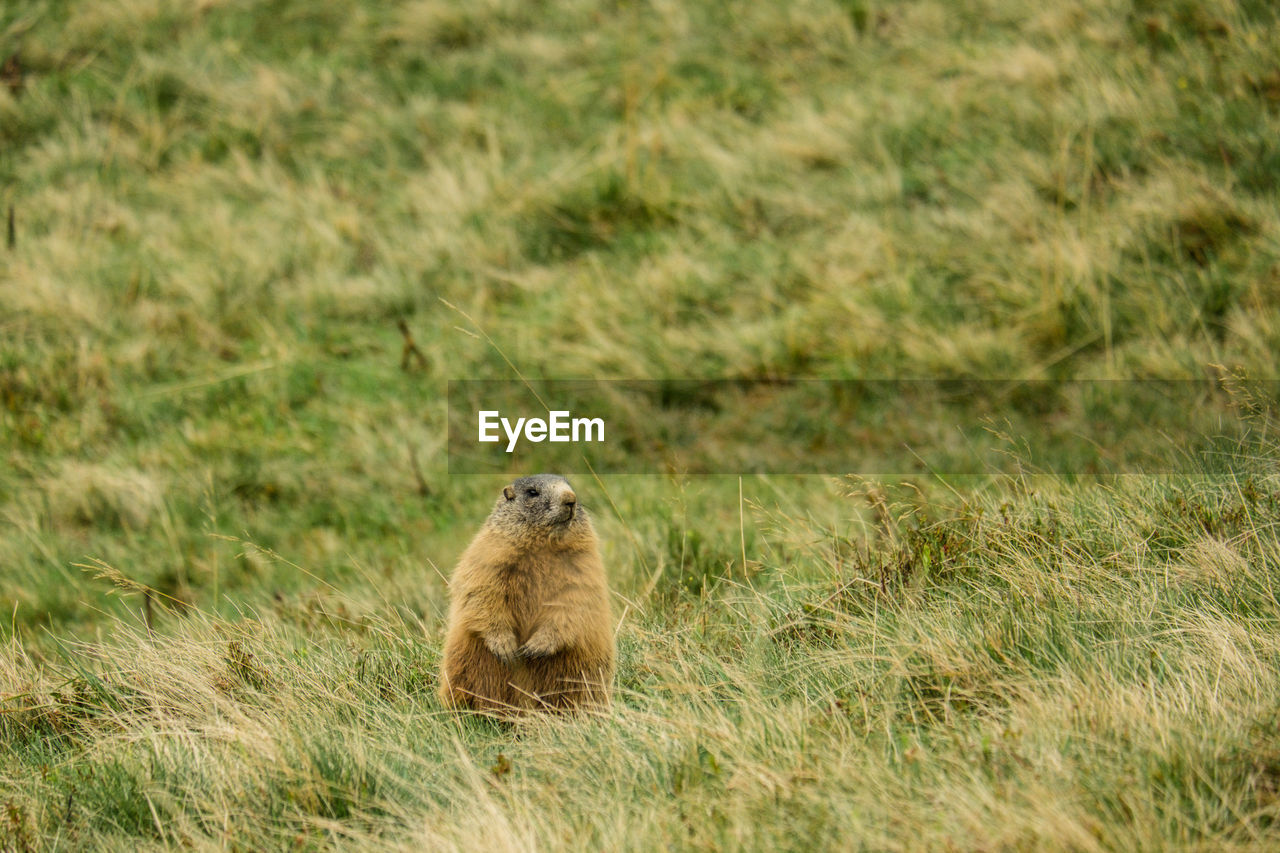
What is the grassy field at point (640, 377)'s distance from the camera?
2.69 meters

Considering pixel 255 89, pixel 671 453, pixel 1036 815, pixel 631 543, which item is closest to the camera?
pixel 1036 815

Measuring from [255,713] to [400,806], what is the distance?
82 cm

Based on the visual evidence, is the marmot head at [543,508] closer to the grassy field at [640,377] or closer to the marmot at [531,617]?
the marmot at [531,617]

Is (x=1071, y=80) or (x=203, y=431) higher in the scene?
(x=1071, y=80)

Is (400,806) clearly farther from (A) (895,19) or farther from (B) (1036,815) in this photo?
(A) (895,19)

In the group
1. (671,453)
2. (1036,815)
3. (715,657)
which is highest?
(1036,815)

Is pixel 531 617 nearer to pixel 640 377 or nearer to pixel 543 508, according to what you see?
pixel 543 508

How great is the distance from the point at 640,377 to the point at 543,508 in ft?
13.0

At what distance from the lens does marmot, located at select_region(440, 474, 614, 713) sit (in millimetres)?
3109

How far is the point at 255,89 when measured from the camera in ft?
32.7

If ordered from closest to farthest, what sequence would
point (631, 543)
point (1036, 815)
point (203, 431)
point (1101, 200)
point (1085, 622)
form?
point (1036, 815) < point (1085, 622) < point (631, 543) < point (203, 431) < point (1101, 200)

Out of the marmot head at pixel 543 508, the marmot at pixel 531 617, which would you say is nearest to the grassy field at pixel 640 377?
the marmot at pixel 531 617

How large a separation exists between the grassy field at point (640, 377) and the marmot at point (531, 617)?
130 mm

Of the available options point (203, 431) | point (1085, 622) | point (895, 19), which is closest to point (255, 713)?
point (1085, 622)
